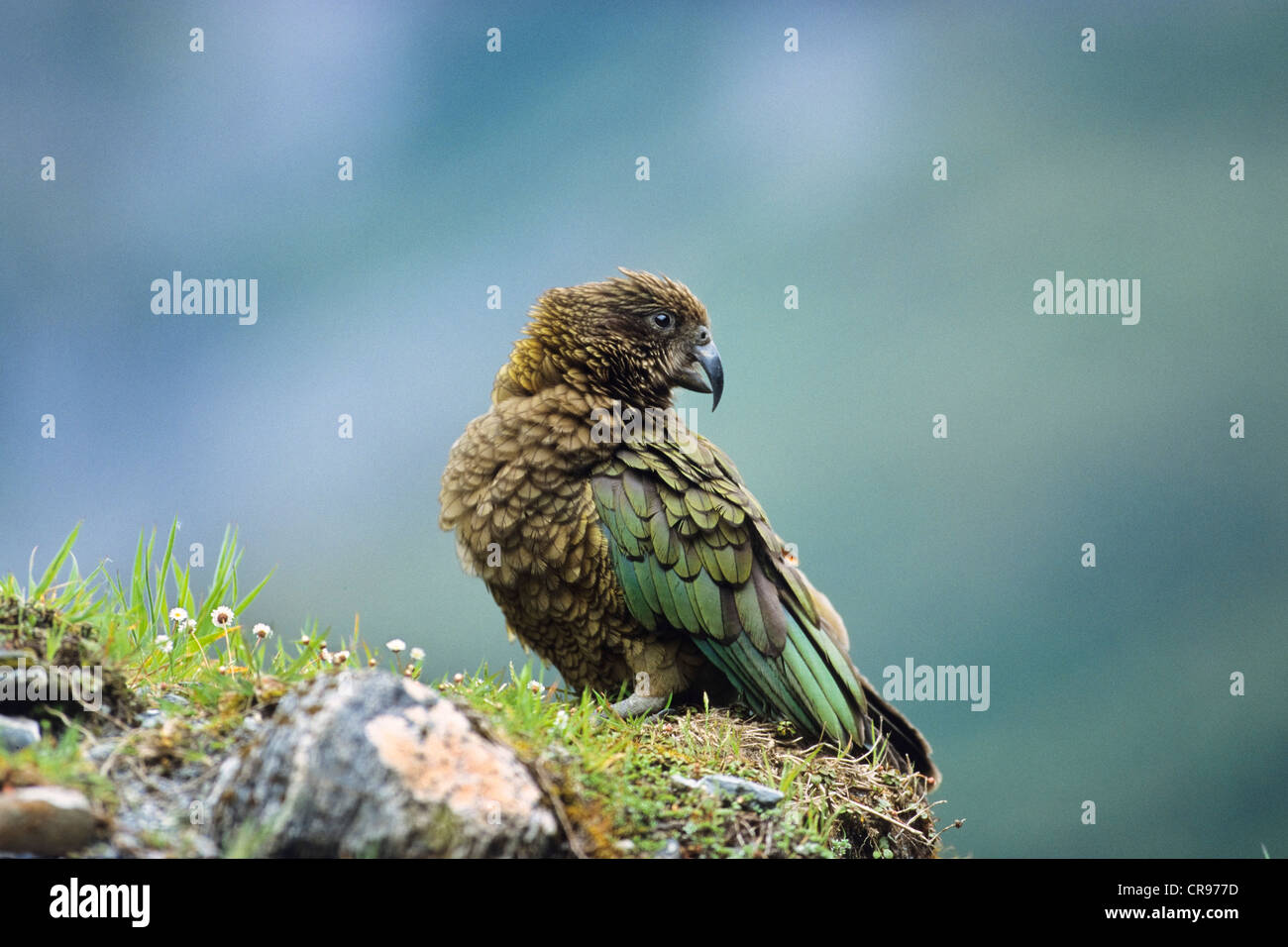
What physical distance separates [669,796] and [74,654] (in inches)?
79.6

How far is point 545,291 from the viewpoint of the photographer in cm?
471

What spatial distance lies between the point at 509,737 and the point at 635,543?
4.66 feet

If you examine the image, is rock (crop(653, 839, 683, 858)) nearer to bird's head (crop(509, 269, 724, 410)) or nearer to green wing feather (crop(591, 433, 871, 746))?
green wing feather (crop(591, 433, 871, 746))

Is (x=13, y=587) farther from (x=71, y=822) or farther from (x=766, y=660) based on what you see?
(x=766, y=660)

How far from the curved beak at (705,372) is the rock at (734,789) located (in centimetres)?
202

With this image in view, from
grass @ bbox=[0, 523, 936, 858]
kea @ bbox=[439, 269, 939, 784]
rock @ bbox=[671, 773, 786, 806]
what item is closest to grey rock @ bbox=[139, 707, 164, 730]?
grass @ bbox=[0, 523, 936, 858]

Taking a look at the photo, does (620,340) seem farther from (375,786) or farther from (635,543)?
(375,786)

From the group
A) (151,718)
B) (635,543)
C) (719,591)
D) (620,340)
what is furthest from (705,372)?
(151,718)

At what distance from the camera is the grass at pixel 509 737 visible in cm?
273

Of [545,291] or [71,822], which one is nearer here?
[71,822]

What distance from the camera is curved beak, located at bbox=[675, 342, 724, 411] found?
467cm
